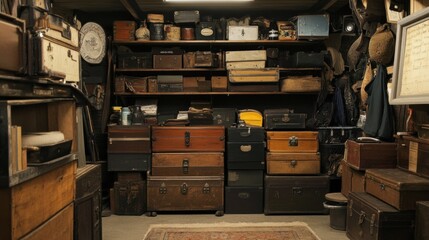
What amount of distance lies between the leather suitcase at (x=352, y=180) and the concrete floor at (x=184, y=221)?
19.1 inches

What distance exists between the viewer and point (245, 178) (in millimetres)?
4820

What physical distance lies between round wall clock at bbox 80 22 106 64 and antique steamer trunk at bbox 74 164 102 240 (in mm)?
2247

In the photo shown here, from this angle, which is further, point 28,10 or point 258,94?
point 258,94

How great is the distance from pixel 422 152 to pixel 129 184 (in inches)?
127

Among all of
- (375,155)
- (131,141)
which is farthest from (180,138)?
(375,155)

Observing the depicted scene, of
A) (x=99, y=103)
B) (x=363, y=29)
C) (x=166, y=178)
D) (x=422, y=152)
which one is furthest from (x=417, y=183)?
(x=99, y=103)

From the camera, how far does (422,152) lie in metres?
2.68

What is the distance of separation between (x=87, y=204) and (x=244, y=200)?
2246 mm

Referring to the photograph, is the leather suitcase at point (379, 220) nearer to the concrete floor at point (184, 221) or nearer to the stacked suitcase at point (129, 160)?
the concrete floor at point (184, 221)

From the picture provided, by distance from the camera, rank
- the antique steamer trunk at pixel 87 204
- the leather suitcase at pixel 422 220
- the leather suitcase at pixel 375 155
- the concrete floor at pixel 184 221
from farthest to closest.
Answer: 1. the concrete floor at pixel 184 221
2. the leather suitcase at pixel 375 155
3. the antique steamer trunk at pixel 87 204
4. the leather suitcase at pixel 422 220

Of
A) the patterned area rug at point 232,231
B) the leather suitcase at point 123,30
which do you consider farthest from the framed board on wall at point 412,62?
the leather suitcase at point 123,30

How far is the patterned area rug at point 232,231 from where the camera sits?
3895 mm

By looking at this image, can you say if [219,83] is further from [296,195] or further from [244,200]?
[296,195]

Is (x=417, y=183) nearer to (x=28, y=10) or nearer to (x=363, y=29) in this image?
(x=363, y=29)
